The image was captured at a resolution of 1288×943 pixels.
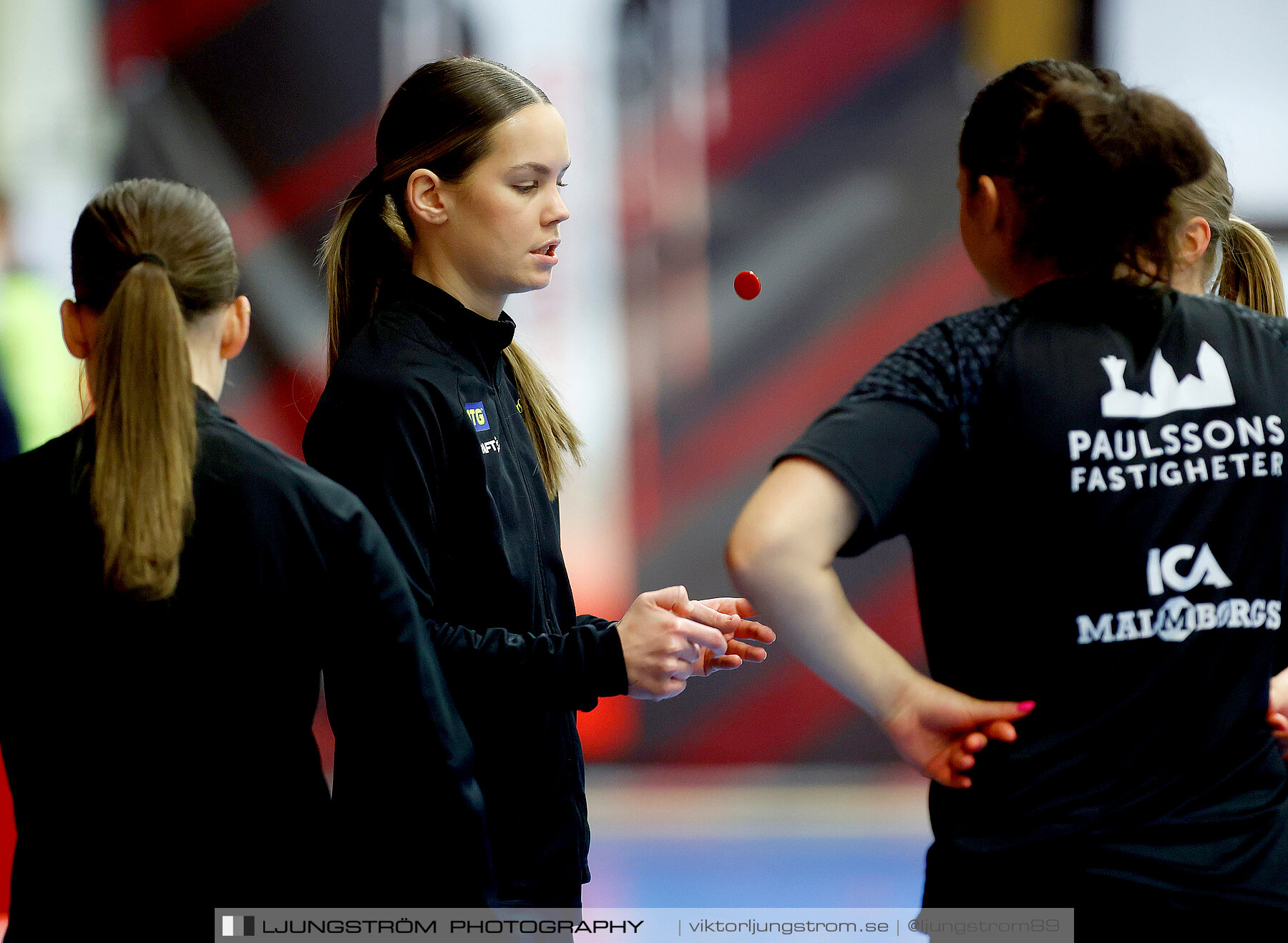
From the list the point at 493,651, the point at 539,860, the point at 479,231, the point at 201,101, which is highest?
the point at 201,101

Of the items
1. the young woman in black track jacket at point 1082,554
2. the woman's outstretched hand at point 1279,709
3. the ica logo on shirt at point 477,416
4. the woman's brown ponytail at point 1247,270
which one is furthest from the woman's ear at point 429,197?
the woman's outstretched hand at point 1279,709

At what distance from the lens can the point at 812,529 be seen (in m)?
1.04

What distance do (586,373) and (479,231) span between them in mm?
2632

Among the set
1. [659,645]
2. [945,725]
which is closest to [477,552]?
[659,645]

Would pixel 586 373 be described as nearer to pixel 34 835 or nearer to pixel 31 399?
pixel 31 399

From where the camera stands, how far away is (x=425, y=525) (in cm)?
137

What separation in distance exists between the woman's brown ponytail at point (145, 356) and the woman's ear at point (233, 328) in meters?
0.02

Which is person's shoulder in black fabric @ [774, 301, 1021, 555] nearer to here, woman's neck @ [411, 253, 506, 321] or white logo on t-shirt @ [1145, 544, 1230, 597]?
white logo on t-shirt @ [1145, 544, 1230, 597]

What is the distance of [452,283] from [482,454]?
0.24m

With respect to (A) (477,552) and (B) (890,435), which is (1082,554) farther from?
(A) (477,552)

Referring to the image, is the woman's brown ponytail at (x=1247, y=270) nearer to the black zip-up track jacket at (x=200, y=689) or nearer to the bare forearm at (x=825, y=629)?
the bare forearm at (x=825, y=629)

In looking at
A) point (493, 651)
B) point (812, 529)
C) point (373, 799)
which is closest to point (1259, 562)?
point (812, 529)

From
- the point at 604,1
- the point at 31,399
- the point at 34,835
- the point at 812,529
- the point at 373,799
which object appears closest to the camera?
the point at 812,529

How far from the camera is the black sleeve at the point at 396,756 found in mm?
1243
